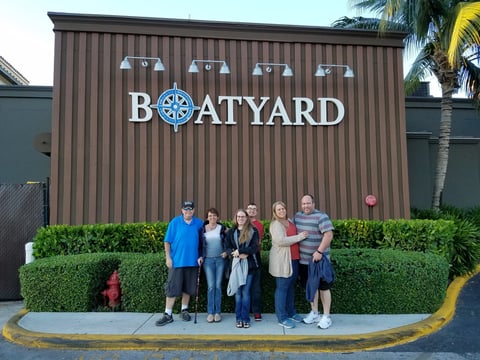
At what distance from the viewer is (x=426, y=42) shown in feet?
31.3

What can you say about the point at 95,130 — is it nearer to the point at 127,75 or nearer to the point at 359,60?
the point at 127,75

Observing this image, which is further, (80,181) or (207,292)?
A: (80,181)

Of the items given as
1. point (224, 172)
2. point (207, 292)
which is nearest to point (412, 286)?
point (207, 292)

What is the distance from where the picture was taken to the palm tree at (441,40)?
26.3ft

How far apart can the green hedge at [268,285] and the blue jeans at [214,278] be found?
0.49 metres

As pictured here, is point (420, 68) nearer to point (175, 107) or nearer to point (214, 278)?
point (175, 107)

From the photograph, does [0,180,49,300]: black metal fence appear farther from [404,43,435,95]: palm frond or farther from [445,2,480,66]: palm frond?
[404,43,435,95]: palm frond

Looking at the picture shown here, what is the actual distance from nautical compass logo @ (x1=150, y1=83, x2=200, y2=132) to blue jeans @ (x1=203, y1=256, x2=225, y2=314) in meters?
3.65

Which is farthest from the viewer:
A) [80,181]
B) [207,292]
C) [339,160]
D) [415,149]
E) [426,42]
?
[415,149]

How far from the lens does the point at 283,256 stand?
4820 millimetres

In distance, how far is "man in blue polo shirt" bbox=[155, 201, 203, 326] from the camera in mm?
5125

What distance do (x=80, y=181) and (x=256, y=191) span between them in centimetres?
364

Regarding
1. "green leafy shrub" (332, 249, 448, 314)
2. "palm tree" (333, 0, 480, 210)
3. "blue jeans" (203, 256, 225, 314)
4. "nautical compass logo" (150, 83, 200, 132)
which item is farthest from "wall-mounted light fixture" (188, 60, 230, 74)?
"green leafy shrub" (332, 249, 448, 314)

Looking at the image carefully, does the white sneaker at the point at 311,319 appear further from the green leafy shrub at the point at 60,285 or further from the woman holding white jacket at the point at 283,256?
the green leafy shrub at the point at 60,285
